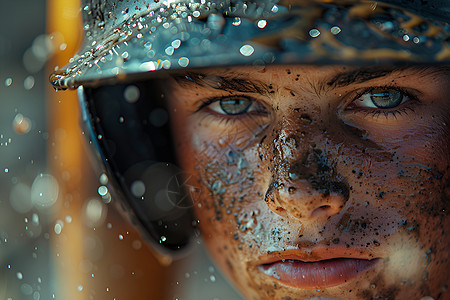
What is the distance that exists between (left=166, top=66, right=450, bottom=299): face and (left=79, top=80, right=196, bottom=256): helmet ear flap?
8.9 inches

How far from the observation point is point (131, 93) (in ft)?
3.44

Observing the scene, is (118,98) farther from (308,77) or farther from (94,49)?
(308,77)

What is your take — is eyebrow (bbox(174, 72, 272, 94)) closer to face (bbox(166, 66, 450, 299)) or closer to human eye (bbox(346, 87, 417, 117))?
face (bbox(166, 66, 450, 299))

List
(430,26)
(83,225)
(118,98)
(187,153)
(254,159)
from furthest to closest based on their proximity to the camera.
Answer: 1. (83,225)
2. (118,98)
3. (187,153)
4. (254,159)
5. (430,26)

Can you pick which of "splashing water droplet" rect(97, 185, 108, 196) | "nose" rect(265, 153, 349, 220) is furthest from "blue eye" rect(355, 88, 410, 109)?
"splashing water droplet" rect(97, 185, 108, 196)

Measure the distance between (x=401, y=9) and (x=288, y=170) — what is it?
0.82 feet

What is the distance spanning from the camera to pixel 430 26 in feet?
1.77

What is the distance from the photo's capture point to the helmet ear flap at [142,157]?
99 cm

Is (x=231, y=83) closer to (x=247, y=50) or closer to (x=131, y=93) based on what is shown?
(x=247, y=50)

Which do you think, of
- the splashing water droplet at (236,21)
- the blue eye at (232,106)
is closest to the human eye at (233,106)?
the blue eye at (232,106)

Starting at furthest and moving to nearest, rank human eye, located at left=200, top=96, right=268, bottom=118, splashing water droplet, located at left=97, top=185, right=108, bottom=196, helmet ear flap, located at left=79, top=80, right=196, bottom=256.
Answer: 1. splashing water droplet, located at left=97, top=185, right=108, bottom=196
2. helmet ear flap, located at left=79, top=80, right=196, bottom=256
3. human eye, located at left=200, top=96, right=268, bottom=118

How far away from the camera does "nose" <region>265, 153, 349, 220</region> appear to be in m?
0.66

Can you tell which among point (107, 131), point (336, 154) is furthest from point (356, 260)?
point (107, 131)

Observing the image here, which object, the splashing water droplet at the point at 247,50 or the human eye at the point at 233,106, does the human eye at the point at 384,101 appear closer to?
the human eye at the point at 233,106
